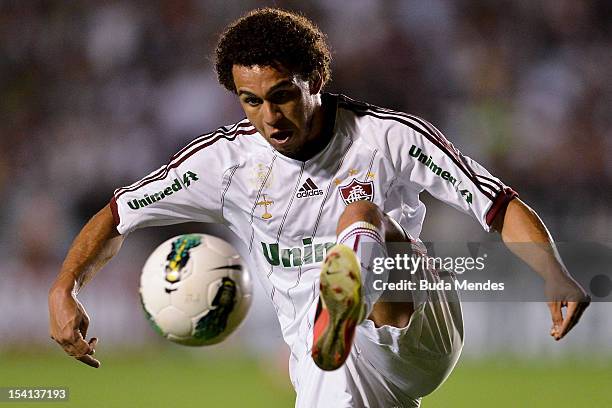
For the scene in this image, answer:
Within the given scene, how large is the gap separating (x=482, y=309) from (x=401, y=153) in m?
5.15

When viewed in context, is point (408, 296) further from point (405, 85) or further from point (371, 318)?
point (405, 85)

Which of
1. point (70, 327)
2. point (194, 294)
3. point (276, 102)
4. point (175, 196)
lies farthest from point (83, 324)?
point (276, 102)

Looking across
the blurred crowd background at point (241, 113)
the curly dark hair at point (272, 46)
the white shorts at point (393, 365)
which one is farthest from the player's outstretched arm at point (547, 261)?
the blurred crowd background at point (241, 113)

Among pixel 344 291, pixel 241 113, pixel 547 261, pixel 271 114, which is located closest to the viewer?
pixel 344 291

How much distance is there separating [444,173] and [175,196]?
43.3 inches

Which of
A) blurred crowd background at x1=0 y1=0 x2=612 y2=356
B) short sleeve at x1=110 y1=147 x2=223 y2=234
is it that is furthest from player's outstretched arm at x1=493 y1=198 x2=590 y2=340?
blurred crowd background at x1=0 y1=0 x2=612 y2=356

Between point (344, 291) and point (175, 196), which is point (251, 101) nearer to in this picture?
point (175, 196)

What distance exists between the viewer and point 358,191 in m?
3.48

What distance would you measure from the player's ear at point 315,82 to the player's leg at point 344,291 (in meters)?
0.70

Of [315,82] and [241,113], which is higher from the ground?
[241,113]

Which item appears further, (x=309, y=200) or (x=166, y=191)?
(x=166, y=191)

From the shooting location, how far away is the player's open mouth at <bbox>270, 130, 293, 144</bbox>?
3.34m

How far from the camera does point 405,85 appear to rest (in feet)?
30.4

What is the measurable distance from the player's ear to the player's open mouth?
0.20m
